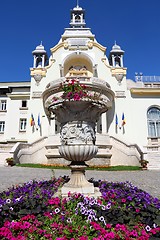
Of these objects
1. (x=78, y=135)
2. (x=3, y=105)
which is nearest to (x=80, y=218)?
(x=78, y=135)

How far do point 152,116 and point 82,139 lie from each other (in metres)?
21.4

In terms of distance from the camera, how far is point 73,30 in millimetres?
28500

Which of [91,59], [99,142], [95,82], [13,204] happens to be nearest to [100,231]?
[13,204]

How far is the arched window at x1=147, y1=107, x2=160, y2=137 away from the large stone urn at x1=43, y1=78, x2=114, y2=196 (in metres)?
20.1

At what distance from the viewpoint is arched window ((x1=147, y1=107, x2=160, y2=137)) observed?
2355cm

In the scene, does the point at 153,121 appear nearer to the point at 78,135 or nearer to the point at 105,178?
the point at 105,178

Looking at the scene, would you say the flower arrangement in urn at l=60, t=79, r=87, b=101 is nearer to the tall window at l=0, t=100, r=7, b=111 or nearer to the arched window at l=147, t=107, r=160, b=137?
the arched window at l=147, t=107, r=160, b=137

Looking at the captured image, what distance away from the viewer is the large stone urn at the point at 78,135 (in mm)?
4793

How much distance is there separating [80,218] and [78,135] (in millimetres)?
2007

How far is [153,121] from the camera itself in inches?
945

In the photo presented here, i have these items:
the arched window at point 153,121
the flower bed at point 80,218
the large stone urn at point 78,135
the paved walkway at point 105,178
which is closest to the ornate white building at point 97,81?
the arched window at point 153,121


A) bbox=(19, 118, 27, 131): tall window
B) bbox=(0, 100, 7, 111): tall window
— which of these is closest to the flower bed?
bbox=(19, 118, 27, 131): tall window

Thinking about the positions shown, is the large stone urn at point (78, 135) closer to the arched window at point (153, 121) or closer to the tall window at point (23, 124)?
the arched window at point (153, 121)

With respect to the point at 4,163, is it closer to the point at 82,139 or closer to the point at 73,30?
the point at 82,139
